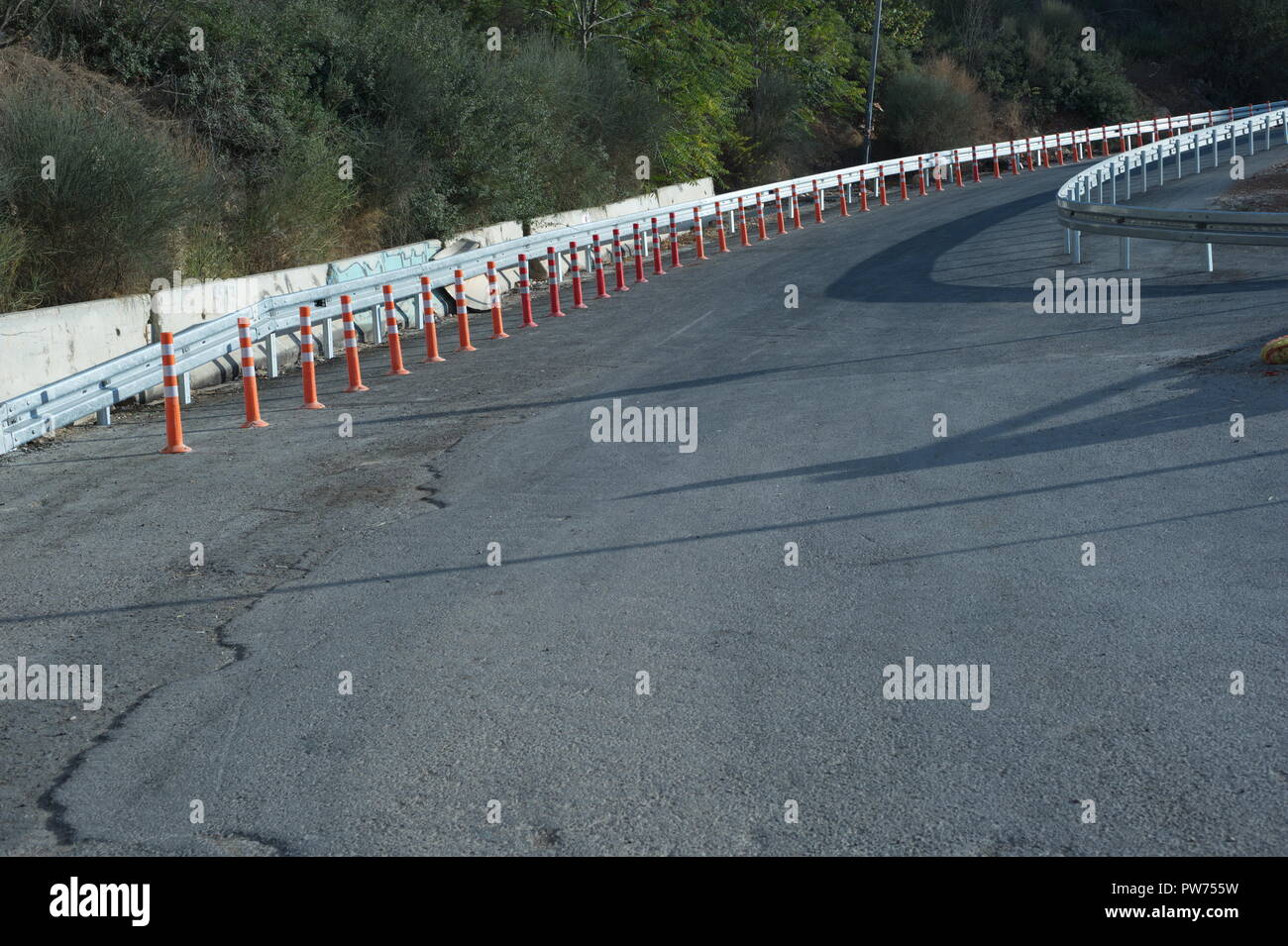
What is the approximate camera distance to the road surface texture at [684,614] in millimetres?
5230

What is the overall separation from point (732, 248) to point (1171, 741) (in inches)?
1020

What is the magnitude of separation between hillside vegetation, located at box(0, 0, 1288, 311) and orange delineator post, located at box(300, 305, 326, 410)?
12.7ft

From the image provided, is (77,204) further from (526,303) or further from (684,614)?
(684,614)

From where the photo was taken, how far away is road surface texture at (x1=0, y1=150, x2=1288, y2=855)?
17.2ft

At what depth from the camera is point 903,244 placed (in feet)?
91.2

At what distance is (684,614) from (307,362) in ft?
27.9

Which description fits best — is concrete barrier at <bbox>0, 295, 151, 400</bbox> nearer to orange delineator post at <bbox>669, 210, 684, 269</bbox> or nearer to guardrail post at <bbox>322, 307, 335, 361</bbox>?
guardrail post at <bbox>322, 307, 335, 361</bbox>

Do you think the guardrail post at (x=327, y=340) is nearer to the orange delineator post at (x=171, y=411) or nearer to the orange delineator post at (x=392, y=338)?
the orange delineator post at (x=392, y=338)

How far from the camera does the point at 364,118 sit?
27125mm

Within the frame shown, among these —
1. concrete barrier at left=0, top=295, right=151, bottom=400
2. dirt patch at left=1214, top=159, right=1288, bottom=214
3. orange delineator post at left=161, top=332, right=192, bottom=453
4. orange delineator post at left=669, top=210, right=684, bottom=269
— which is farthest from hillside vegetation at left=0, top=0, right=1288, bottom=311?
dirt patch at left=1214, top=159, right=1288, bottom=214

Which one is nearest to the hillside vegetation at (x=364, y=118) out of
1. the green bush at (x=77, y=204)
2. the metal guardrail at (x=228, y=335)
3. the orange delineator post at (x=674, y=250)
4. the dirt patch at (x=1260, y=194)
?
the green bush at (x=77, y=204)
